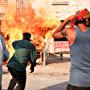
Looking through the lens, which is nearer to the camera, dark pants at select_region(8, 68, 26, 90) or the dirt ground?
dark pants at select_region(8, 68, 26, 90)

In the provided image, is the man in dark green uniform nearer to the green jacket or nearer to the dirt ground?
the green jacket

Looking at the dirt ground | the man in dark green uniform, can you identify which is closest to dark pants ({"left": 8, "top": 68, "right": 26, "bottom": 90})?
the man in dark green uniform

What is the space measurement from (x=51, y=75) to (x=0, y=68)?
26.4ft

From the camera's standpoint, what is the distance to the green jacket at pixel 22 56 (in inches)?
319

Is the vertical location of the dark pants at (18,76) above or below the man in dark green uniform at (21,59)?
below

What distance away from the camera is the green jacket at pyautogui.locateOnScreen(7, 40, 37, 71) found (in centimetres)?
810

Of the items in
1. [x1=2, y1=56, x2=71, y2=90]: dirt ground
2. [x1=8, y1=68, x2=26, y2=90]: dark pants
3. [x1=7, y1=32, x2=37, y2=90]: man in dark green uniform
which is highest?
[x1=7, y1=32, x2=37, y2=90]: man in dark green uniform

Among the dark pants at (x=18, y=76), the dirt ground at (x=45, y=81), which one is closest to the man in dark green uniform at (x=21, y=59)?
the dark pants at (x=18, y=76)

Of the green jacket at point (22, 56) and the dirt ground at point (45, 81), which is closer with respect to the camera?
the green jacket at point (22, 56)

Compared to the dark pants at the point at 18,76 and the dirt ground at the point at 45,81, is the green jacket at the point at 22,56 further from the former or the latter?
the dirt ground at the point at 45,81

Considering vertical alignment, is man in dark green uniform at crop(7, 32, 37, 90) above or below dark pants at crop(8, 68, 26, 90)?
above

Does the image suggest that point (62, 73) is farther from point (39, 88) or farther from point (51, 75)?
point (39, 88)

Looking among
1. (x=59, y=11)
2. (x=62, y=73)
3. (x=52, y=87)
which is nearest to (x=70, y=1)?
(x=59, y=11)

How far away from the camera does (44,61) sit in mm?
17750
